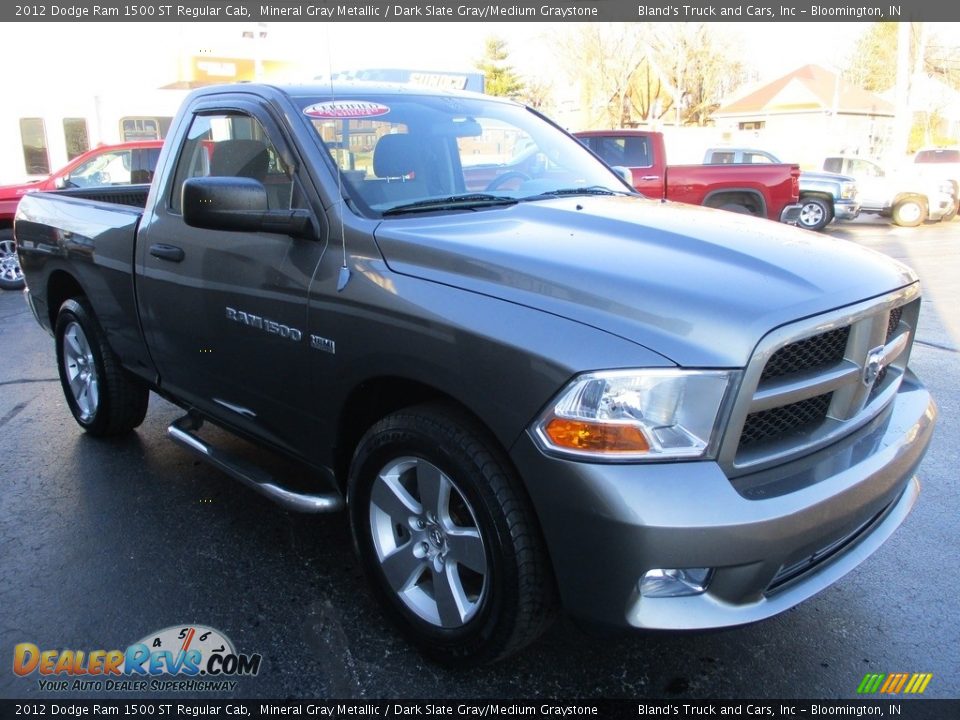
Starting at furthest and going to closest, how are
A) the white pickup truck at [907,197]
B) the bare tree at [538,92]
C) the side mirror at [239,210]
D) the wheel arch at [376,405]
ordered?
the bare tree at [538,92] < the white pickup truck at [907,197] < the side mirror at [239,210] < the wheel arch at [376,405]

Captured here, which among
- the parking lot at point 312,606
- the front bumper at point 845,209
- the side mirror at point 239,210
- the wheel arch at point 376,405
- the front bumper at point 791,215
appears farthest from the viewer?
the front bumper at point 845,209

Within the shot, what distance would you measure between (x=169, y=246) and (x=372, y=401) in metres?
1.45

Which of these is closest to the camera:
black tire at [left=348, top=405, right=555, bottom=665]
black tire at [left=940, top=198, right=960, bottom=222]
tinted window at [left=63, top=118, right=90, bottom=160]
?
black tire at [left=348, top=405, right=555, bottom=665]

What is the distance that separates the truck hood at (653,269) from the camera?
207cm

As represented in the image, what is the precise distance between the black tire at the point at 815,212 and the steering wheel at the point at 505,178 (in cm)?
1442

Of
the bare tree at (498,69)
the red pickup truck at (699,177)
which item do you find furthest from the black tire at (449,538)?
the bare tree at (498,69)

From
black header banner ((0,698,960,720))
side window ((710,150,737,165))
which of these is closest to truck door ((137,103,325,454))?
black header banner ((0,698,960,720))

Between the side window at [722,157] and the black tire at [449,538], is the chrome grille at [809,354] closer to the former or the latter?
the black tire at [449,538]

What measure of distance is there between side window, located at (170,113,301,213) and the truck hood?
66 cm

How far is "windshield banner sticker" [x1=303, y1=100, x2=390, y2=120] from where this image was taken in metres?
3.08

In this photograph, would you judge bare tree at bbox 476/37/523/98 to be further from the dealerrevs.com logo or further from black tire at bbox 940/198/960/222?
the dealerrevs.com logo

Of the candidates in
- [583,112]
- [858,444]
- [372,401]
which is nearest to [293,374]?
[372,401]

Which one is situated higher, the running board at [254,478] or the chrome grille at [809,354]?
the chrome grille at [809,354]

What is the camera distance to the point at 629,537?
196cm
